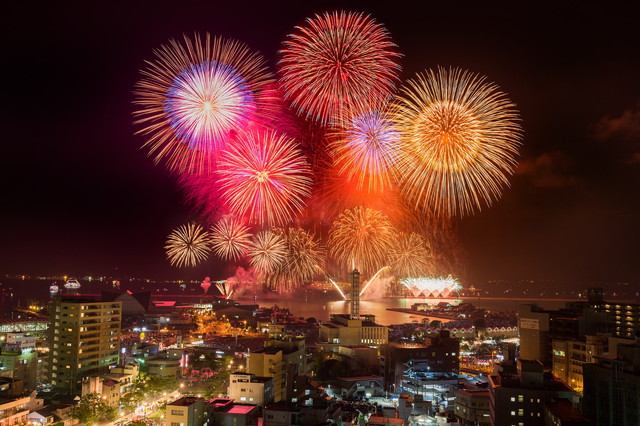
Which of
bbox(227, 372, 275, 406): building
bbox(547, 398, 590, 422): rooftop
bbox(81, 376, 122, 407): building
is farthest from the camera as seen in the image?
bbox(81, 376, 122, 407): building

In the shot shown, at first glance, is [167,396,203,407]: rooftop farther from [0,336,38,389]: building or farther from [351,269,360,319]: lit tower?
[351,269,360,319]: lit tower

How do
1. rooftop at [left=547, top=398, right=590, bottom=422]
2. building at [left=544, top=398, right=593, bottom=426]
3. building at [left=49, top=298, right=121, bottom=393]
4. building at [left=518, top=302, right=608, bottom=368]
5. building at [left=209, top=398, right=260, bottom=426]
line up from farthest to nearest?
building at [left=49, top=298, right=121, bottom=393] → building at [left=518, top=302, right=608, bottom=368] → building at [left=209, top=398, right=260, bottom=426] → rooftop at [left=547, top=398, right=590, bottom=422] → building at [left=544, top=398, right=593, bottom=426]

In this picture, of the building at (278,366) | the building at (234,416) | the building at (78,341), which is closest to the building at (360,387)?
the building at (278,366)

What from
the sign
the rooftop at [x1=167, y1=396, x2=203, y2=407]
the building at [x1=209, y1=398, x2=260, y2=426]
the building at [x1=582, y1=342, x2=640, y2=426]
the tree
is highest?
the sign

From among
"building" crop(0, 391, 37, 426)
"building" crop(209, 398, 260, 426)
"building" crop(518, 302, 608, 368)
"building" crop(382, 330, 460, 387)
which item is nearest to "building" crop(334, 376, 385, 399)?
"building" crop(382, 330, 460, 387)

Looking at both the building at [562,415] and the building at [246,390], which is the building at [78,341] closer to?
A: the building at [246,390]

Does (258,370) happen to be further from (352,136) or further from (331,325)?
(331,325)
